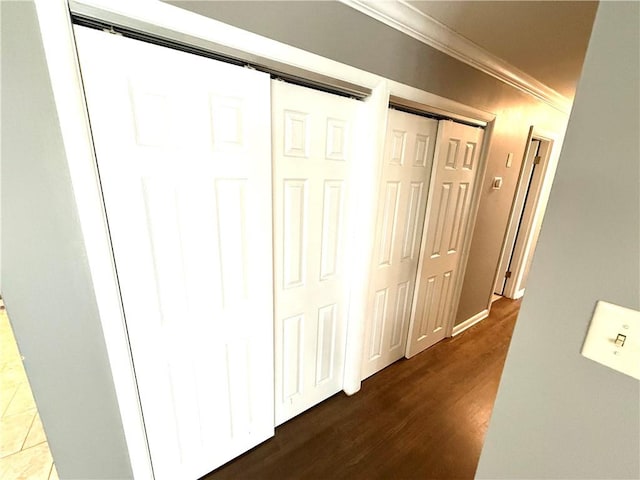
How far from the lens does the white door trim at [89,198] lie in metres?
0.67

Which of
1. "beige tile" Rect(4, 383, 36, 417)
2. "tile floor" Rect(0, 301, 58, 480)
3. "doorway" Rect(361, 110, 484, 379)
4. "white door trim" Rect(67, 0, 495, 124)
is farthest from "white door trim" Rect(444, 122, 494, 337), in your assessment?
"beige tile" Rect(4, 383, 36, 417)

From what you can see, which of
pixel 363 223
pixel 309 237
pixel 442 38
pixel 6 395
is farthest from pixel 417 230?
pixel 6 395

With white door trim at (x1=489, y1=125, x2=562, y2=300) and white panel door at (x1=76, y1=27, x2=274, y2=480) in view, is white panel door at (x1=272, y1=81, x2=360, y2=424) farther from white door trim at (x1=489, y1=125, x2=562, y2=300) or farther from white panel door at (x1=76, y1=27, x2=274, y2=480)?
white door trim at (x1=489, y1=125, x2=562, y2=300)

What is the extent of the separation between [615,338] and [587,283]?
98 millimetres

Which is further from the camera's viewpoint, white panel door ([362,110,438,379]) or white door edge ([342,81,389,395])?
white panel door ([362,110,438,379])

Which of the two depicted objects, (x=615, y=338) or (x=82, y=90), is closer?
(x=615, y=338)

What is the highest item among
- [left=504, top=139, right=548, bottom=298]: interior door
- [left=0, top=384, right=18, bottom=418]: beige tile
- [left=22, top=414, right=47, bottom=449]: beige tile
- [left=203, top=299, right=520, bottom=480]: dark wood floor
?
[left=504, top=139, right=548, bottom=298]: interior door

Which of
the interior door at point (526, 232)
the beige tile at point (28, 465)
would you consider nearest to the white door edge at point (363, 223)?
the beige tile at point (28, 465)

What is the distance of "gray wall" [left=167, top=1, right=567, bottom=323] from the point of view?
38.1 inches

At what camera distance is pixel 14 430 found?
1521mm

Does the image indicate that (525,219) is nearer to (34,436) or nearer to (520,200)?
(520,200)

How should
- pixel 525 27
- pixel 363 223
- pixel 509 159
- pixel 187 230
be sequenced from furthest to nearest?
pixel 509 159, pixel 363 223, pixel 525 27, pixel 187 230

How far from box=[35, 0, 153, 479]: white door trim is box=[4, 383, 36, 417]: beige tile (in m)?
1.34

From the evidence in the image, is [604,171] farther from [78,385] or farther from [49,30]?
[78,385]
